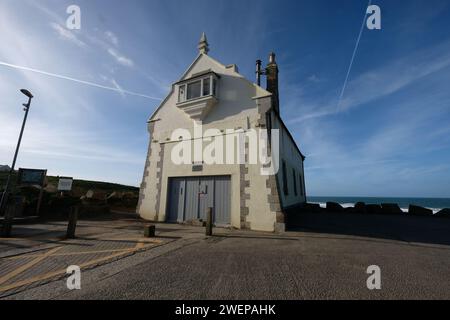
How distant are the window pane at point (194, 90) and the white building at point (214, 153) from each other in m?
0.06

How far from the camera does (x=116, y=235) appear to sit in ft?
24.5

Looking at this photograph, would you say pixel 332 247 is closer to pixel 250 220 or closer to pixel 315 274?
pixel 315 274

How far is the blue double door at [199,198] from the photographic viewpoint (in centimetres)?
990

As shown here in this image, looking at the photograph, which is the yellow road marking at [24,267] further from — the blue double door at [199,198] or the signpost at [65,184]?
the signpost at [65,184]

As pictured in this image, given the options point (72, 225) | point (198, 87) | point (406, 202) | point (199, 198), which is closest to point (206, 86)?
point (198, 87)

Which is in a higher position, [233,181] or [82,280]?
[233,181]

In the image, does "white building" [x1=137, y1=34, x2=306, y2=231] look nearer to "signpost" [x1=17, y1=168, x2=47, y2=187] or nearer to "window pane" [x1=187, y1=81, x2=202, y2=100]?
"window pane" [x1=187, y1=81, x2=202, y2=100]

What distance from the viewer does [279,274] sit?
3.92m

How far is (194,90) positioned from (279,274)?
421 inches

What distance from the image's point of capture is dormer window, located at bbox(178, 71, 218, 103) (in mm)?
11070

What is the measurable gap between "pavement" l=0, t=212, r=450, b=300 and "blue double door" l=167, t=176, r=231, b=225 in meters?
3.18

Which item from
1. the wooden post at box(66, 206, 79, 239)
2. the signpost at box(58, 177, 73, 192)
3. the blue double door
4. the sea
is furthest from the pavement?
the sea
